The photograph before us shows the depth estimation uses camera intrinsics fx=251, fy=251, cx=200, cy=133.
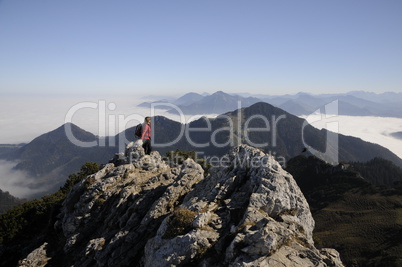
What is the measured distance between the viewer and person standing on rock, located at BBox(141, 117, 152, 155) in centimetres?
3259

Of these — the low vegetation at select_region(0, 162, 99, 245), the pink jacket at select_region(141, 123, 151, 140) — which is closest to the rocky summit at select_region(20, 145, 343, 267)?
the pink jacket at select_region(141, 123, 151, 140)

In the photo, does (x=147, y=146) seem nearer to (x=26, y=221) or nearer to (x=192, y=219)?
(x=192, y=219)

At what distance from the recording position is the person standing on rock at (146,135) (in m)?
32.6

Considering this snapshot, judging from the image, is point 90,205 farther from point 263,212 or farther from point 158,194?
point 263,212

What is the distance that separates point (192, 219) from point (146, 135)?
18885 millimetres

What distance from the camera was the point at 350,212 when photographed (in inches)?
5797

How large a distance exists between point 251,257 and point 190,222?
16.3 feet

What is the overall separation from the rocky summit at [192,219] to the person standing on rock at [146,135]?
268cm

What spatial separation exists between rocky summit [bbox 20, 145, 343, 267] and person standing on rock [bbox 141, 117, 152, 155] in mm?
2677

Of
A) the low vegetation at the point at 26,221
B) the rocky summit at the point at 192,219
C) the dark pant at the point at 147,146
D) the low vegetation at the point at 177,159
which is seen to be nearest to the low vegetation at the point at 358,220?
the low vegetation at the point at 177,159

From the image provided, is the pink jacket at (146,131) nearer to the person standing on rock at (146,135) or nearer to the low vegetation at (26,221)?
the person standing on rock at (146,135)

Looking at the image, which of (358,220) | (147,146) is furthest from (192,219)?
(358,220)

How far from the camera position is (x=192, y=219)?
17469 millimetres

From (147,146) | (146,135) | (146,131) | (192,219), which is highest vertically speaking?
(146,131)
